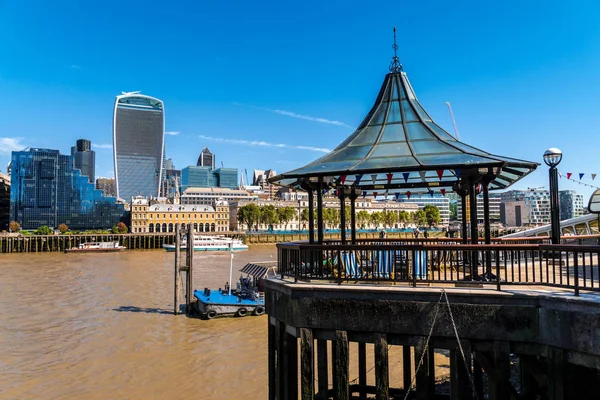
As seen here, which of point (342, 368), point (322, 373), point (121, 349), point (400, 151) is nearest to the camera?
point (342, 368)

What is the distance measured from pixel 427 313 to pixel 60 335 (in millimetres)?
21031

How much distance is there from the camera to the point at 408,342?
28.9 ft

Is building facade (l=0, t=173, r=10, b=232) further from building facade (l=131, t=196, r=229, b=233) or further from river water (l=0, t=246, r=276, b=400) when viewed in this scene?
river water (l=0, t=246, r=276, b=400)

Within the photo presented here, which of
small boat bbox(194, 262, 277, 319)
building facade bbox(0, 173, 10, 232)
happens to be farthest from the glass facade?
small boat bbox(194, 262, 277, 319)

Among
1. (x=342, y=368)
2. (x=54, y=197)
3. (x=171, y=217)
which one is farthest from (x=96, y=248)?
(x=54, y=197)

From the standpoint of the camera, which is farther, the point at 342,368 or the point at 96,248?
the point at 96,248

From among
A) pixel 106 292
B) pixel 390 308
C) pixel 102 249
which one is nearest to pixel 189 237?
pixel 106 292

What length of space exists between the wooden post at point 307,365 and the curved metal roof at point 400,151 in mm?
3798

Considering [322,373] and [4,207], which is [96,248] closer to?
[322,373]

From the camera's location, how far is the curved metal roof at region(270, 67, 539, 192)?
10.3 m

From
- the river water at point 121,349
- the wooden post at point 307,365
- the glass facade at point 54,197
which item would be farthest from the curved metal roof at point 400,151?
the glass facade at point 54,197

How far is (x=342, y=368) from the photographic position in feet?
28.9

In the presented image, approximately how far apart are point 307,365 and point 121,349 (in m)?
Result: 14.6

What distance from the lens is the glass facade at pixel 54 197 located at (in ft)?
520
